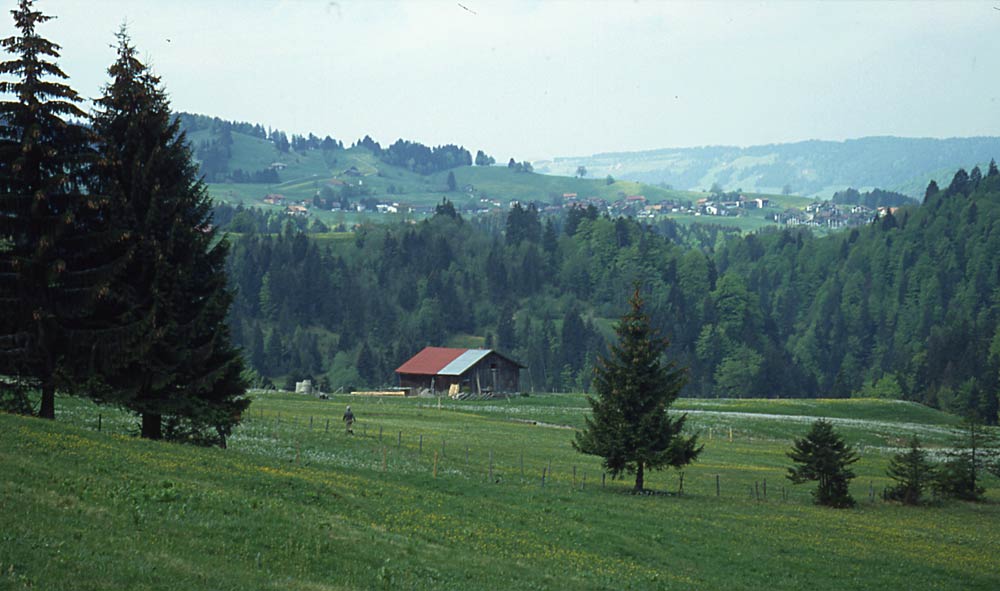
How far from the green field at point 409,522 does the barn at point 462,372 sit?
65.0 m

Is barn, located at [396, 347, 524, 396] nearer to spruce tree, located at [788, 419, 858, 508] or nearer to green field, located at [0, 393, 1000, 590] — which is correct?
green field, located at [0, 393, 1000, 590]

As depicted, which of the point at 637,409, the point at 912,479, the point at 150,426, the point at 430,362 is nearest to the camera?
the point at 150,426

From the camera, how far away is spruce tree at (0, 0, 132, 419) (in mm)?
32031

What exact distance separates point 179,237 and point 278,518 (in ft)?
51.5

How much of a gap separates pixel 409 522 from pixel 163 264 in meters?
13.8

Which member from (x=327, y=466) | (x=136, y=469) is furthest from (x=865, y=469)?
(x=136, y=469)

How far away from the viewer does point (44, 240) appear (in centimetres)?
3156

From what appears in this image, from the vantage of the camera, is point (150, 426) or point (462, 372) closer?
point (150, 426)

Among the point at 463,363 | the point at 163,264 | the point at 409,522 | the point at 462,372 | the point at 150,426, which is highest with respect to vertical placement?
the point at 163,264

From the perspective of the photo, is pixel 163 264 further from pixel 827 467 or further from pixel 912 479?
pixel 912 479

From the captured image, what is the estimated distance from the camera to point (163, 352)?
34344 millimetres

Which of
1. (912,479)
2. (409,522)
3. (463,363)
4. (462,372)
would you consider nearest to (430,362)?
(463,363)

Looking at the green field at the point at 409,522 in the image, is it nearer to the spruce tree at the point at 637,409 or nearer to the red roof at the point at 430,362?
the spruce tree at the point at 637,409

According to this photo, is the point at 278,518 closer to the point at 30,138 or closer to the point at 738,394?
the point at 30,138
